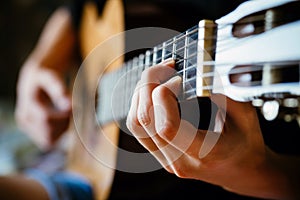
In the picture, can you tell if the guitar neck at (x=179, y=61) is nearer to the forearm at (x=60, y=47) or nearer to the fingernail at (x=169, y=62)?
the fingernail at (x=169, y=62)

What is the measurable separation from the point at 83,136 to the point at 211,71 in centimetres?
34

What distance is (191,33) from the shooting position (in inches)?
12.0

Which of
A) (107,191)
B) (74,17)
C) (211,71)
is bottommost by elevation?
(107,191)

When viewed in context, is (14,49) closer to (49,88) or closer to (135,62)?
(49,88)

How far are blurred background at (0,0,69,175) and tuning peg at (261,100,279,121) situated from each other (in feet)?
1.90

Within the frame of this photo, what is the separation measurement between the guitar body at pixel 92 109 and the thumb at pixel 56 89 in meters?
0.04

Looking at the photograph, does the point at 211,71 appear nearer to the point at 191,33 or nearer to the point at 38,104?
the point at 191,33

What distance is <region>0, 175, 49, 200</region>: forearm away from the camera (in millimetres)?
534

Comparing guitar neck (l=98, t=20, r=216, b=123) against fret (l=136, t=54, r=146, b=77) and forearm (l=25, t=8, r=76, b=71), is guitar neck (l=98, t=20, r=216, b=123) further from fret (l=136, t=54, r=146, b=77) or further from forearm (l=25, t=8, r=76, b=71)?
forearm (l=25, t=8, r=76, b=71)

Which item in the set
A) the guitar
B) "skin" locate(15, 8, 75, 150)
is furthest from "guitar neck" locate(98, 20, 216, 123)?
"skin" locate(15, 8, 75, 150)

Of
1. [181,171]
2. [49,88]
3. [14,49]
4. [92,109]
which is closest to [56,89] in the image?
[49,88]

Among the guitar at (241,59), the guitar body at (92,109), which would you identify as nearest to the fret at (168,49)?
the guitar at (241,59)

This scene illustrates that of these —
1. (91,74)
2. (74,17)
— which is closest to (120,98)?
(91,74)

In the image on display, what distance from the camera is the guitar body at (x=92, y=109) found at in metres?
0.48
